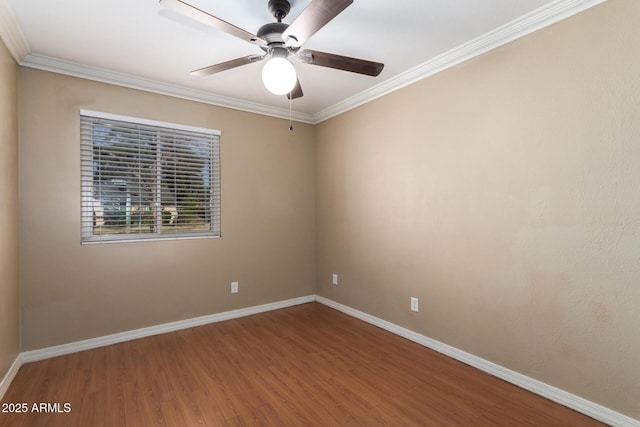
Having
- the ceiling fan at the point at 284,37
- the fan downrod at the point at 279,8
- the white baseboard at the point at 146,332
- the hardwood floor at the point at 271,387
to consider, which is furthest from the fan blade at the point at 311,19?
the white baseboard at the point at 146,332

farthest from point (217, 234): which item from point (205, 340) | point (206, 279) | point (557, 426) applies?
point (557, 426)

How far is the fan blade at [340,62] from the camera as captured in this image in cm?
188

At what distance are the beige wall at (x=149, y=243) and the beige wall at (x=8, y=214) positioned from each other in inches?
4.2

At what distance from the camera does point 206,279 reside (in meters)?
3.39

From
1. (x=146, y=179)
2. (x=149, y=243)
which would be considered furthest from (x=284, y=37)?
(x=149, y=243)

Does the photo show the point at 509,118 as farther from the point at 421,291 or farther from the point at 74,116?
the point at 74,116

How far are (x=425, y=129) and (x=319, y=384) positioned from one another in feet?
7.45

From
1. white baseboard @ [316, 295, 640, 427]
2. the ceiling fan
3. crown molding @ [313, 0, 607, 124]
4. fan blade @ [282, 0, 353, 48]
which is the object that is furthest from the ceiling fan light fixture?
white baseboard @ [316, 295, 640, 427]

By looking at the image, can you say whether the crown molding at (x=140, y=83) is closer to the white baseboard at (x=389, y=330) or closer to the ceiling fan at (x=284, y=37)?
the ceiling fan at (x=284, y=37)

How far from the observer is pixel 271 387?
2.21 metres

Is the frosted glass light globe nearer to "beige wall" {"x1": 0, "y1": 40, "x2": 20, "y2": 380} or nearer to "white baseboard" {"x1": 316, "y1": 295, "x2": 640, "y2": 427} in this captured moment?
"beige wall" {"x1": 0, "y1": 40, "x2": 20, "y2": 380}

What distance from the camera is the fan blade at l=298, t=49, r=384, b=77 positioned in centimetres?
188

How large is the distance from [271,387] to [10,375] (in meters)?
1.86

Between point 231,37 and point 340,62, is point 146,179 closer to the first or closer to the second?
point 231,37
